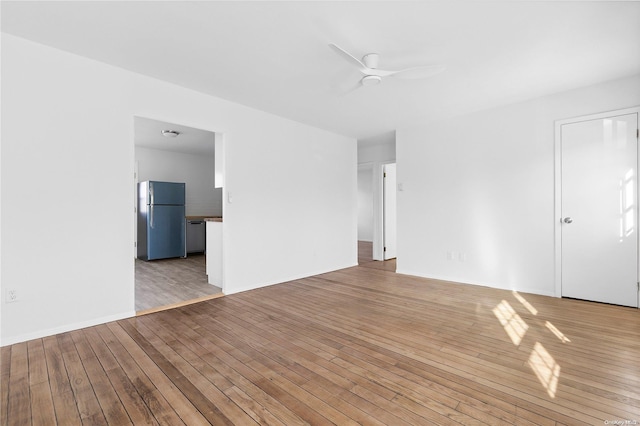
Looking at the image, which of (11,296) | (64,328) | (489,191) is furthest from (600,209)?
(11,296)

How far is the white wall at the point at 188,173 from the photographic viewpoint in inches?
266

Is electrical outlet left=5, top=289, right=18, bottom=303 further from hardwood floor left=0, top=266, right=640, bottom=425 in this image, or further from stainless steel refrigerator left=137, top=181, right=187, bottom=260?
stainless steel refrigerator left=137, top=181, right=187, bottom=260

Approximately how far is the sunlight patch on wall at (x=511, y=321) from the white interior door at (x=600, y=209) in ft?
3.36

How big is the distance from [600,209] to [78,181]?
550cm

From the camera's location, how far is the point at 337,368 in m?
2.04

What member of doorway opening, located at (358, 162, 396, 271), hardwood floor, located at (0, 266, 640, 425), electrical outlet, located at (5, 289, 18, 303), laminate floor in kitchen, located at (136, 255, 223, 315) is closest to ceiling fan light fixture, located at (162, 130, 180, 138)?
laminate floor in kitchen, located at (136, 255, 223, 315)

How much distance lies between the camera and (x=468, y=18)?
2.17 m

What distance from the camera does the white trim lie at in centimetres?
239

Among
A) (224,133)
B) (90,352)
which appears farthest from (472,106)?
(90,352)

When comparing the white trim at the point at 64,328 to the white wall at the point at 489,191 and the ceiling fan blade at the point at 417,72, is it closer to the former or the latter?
the ceiling fan blade at the point at 417,72

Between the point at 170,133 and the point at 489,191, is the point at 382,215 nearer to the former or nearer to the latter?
the point at 489,191

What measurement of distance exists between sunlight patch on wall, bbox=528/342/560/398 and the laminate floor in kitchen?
328 cm

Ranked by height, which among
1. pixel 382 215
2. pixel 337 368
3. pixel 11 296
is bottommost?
pixel 337 368

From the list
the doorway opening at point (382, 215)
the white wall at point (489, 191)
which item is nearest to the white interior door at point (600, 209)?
the white wall at point (489, 191)
